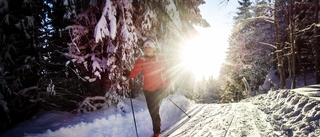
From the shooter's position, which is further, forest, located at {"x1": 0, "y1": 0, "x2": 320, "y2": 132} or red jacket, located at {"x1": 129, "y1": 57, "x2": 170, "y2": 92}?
forest, located at {"x1": 0, "y1": 0, "x2": 320, "y2": 132}

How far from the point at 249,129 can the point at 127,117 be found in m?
3.38

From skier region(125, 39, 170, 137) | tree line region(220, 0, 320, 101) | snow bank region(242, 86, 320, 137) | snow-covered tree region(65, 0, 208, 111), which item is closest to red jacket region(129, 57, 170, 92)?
skier region(125, 39, 170, 137)

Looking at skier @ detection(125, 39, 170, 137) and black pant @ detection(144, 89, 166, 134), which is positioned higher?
skier @ detection(125, 39, 170, 137)

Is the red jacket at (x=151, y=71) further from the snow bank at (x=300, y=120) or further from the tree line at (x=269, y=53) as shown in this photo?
the tree line at (x=269, y=53)

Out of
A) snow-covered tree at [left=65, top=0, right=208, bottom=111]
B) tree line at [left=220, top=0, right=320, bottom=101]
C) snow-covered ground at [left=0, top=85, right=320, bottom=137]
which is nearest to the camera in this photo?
snow-covered ground at [left=0, top=85, right=320, bottom=137]

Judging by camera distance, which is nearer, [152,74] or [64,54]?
[152,74]

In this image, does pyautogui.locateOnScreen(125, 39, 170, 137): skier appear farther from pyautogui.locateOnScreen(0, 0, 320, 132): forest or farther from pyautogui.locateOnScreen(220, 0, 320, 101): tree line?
pyautogui.locateOnScreen(220, 0, 320, 101): tree line

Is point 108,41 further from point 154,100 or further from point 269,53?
point 269,53

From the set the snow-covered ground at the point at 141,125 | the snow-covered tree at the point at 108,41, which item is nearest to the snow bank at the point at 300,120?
the snow-covered ground at the point at 141,125

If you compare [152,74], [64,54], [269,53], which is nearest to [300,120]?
[152,74]

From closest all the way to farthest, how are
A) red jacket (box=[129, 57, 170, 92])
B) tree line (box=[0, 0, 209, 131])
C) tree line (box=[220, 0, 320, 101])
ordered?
1. red jacket (box=[129, 57, 170, 92])
2. tree line (box=[0, 0, 209, 131])
3. tree line (box=[220, 0, 320, 101])

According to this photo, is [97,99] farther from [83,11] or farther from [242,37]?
[242,37]

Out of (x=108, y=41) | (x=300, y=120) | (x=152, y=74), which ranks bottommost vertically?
(x=300, y=120)

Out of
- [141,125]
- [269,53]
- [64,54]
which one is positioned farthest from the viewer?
[269,53]
